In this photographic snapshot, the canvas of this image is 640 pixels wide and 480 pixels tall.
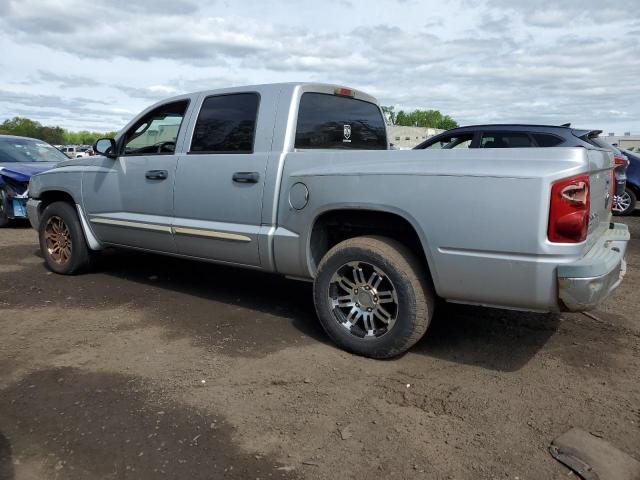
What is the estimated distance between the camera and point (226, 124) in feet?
15.1

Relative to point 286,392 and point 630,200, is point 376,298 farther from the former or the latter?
point 630,200

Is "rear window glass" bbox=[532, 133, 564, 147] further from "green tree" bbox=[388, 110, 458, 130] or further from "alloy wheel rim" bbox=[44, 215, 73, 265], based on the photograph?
"green tree" bbox=[388, 110, 458, 130]

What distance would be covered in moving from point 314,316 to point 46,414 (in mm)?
2263

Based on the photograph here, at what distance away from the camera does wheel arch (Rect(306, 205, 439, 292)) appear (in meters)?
3.46

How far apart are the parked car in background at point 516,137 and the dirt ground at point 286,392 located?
3.23 m

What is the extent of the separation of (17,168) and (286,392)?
816 centimetres

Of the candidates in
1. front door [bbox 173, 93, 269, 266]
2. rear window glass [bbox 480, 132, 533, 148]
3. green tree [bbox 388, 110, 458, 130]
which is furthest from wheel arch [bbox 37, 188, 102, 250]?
green tree [bbox 388, 110, 458, 130]

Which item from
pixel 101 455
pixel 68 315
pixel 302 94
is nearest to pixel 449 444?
pixel 101 455

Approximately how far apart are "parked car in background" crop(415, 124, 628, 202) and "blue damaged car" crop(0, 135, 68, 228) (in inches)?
261

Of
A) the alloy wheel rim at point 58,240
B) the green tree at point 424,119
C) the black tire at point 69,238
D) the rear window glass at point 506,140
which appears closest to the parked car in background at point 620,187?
the rear window glass at point 506,140

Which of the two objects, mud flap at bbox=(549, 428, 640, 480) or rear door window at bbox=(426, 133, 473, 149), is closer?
mud flap at bbox=(549, 428, 640, 480)

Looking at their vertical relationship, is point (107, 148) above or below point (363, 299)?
above

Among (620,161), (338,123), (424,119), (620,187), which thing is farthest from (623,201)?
(424,119)

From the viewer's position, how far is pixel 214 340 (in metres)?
4.12
